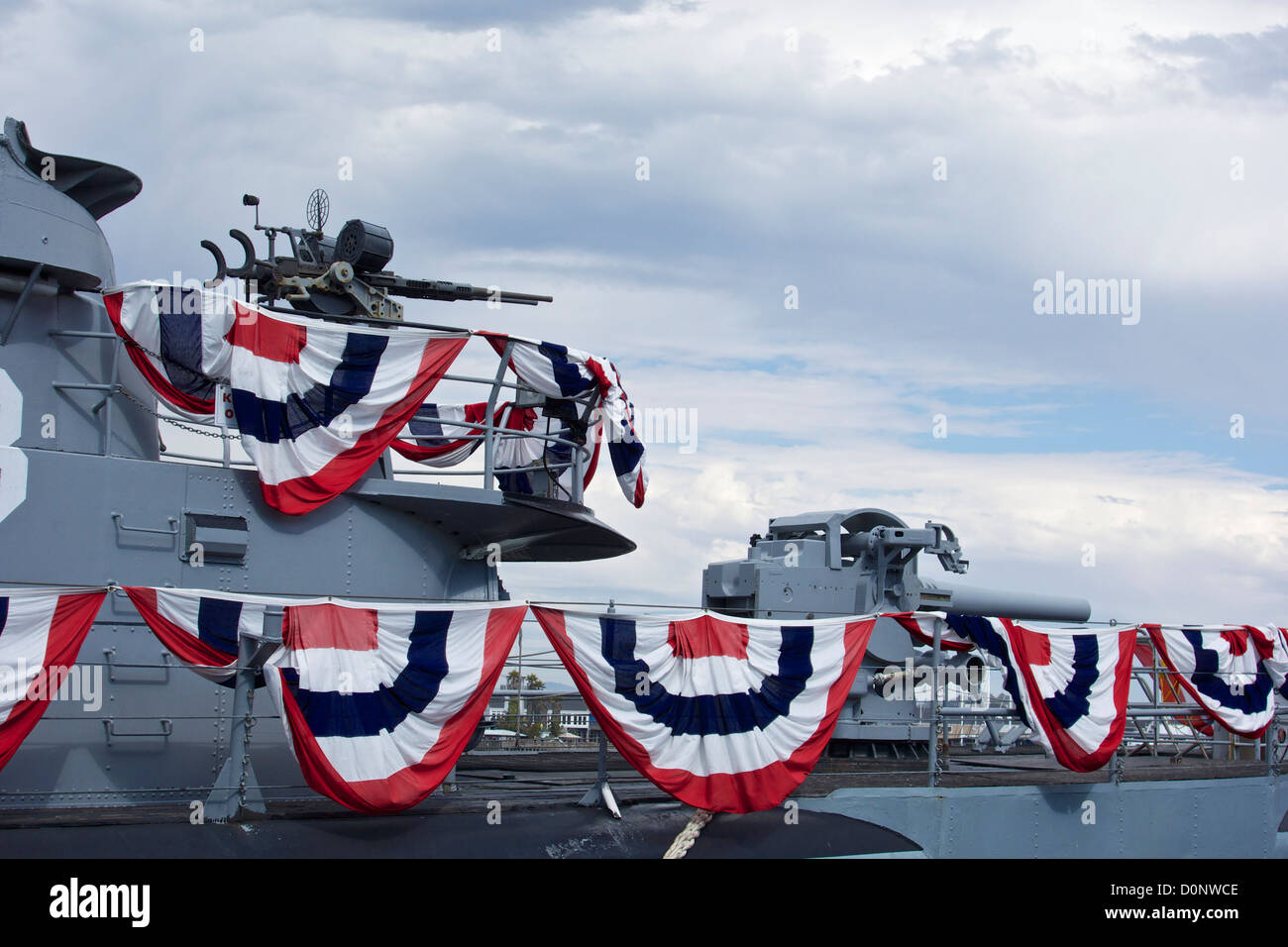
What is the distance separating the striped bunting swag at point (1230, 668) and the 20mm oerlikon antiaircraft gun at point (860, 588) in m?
2.41

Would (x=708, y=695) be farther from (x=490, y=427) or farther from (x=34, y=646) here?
(x=34, y=646)

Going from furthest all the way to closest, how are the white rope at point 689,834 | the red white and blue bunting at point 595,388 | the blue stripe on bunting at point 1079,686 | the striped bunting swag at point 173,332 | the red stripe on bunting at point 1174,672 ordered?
the red stripe on bunting at point 1174,672 → the blue stripe on bunting at point 1079,686 → the red white and blue bunting at point 595,388 → the striped bunting swag at point 173,332 → the white rope at point 689,834

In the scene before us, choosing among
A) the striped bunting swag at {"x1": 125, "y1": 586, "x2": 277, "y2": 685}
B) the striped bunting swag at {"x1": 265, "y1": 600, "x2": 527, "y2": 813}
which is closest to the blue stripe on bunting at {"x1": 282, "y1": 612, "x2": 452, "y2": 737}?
the striped bunting swag at {"x1": 265, "y1": 600, "x2": 527, "y2": 813}

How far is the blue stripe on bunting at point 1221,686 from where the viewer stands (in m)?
15.0

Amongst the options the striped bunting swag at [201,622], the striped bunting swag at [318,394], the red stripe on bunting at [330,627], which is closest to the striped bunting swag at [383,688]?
the red stripe on bunting at [330,627]

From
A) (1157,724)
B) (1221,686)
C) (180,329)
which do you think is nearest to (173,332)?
(180,329)

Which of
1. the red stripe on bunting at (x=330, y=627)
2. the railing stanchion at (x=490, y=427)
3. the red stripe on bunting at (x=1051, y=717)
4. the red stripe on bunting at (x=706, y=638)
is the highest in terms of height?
the railing stanchion at (x=490, y=427)

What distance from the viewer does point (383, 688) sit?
377 inches

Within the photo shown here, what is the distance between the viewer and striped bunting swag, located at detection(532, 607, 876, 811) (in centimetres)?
1051

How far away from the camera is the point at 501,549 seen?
13.0 m

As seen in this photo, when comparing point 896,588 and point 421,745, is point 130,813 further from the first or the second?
point 896,588

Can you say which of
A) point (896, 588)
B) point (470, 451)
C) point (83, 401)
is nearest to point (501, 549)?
point (470, 451)

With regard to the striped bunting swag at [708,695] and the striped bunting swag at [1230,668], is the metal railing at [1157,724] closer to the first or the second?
the striped bunting swag at [1230,668]
